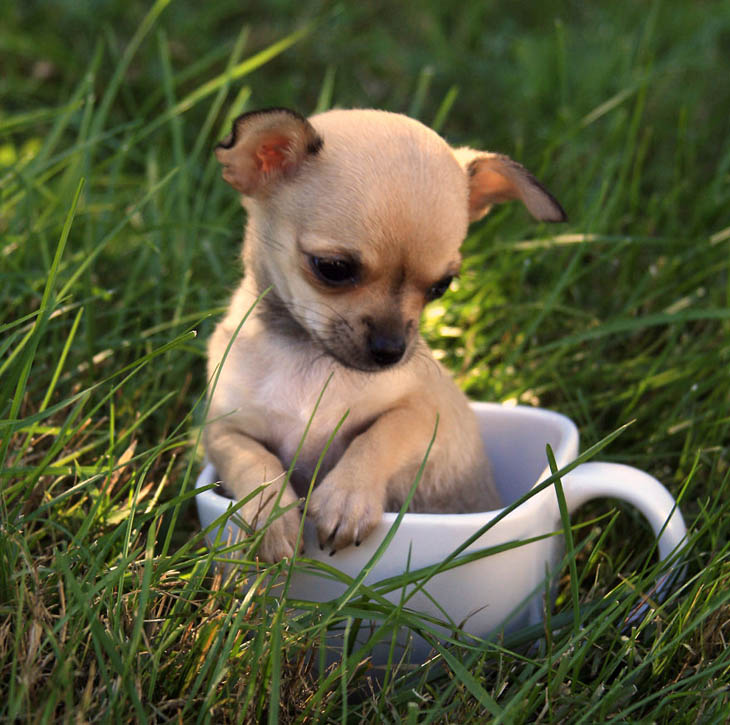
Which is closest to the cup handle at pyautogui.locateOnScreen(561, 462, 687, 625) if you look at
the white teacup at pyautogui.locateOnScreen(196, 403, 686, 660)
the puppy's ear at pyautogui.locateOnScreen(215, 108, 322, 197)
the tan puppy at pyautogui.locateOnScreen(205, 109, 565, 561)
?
the white teacup at pyautogui.locateOnScreen(196, 403, 686, 660)

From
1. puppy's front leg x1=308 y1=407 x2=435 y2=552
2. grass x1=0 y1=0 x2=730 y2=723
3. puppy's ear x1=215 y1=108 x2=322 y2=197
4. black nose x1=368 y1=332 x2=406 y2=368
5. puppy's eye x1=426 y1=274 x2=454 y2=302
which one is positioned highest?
puppy's ear x1=215 y1=108 x2=322 y2=197

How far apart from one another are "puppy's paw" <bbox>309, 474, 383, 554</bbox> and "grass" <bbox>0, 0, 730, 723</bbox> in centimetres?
15

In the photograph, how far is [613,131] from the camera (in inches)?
183

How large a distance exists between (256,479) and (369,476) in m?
0.30

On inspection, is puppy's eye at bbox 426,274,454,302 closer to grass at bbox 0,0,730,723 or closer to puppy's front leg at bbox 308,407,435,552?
puppy's front leg at bbox 308,407,435,552

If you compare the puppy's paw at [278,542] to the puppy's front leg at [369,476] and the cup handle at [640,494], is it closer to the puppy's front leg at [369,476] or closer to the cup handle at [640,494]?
the puppy's front leg at [369,476]

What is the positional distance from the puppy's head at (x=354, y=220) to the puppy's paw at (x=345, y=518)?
0.37 meters

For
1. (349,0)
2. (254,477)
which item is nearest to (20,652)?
(254,477)

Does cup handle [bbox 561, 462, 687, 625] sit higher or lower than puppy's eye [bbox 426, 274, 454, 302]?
lower

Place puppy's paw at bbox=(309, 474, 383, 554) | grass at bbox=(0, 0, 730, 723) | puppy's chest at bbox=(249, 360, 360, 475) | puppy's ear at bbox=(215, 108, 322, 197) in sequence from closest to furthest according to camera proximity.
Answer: grass at bbox=(0, 0, 730, 723)
puppy's paw at bbox=(309, 474, 383, 554)
puppy's ear at bbox=(215, 108, 322, 197)
puppy's chest at bbox=(249, 360, 360, 475)

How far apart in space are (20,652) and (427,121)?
413 centimetres

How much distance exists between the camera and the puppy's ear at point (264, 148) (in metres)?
2.55

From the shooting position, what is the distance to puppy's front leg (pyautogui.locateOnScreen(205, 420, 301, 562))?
92.1 inches

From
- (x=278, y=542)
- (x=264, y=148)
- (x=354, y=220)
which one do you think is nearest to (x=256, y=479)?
(x=278, y=542)
